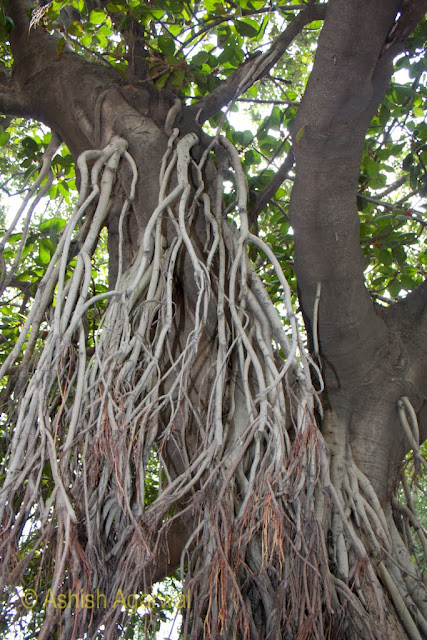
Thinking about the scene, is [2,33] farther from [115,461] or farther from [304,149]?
[115,461]

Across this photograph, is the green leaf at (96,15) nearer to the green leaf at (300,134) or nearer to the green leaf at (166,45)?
the green leaf at (166,45)

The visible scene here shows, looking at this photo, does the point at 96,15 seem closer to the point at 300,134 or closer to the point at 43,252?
the point at 43,252

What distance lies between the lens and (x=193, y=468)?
1.16 metres

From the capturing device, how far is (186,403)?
1.37 meters

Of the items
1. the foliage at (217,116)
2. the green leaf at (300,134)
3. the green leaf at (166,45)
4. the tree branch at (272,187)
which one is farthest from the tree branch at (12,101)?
the green leaf at (300,134)

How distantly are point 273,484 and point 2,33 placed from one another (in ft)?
5.94

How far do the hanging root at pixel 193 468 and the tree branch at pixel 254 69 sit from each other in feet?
1.15

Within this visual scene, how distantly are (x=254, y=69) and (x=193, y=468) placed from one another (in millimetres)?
1215

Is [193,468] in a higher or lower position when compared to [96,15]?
lower

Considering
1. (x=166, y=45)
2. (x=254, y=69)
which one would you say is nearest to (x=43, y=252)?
(x=166, y=45)

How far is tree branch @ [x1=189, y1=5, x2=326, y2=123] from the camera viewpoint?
1.70 meters

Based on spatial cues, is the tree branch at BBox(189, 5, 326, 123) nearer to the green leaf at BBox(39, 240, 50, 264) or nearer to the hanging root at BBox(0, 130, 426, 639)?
the hanging root at BBox(0, 130, 426, 639)

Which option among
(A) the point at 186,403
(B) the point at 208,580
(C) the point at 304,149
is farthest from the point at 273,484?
(C) the point at 304,149

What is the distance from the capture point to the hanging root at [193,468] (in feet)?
3.49
